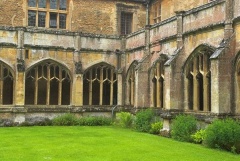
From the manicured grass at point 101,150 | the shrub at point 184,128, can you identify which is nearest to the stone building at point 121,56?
the shrub at point 184,128

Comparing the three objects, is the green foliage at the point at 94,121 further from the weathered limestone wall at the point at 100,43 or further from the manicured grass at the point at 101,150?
the manicured grass at the point at 101,150

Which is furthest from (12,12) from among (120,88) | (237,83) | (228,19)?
(237,83)

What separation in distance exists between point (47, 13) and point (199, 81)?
12479 mm

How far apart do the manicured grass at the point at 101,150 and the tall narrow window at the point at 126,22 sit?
12.6 metres

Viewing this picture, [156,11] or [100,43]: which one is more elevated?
[156,11]

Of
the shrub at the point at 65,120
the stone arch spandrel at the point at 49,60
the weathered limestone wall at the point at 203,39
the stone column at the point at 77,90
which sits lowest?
the shrub at the point at 65,120

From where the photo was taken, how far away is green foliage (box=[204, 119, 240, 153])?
441 inches

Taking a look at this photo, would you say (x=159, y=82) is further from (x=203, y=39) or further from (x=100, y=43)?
(x=100, y=43)

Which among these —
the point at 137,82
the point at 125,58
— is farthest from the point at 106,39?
the point at 137,82

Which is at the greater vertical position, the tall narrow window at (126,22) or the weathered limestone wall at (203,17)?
the tall narrow window at (126,22)

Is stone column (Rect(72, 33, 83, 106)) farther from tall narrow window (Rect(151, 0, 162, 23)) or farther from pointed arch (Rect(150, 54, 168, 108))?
tall narrow window (Rect(151, 0, 162, 23))

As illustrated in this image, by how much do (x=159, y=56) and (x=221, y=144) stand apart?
700cm

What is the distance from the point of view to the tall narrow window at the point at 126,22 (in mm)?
25141

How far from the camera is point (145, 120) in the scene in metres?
16.9
